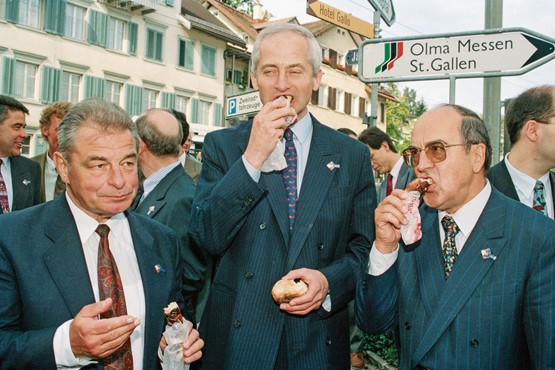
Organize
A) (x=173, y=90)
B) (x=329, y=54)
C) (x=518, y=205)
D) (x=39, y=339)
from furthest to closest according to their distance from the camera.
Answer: (x=329, y=54)
(x=173, y=90)
(x=518, y=205)
(x=39, y=339)

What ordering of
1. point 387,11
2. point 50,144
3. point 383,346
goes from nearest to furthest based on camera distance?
point 50,144
point 383,346
point 387,11

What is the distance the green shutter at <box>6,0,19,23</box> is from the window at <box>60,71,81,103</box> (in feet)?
10.0

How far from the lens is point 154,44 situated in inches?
1119

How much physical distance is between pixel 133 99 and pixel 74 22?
4.69 m

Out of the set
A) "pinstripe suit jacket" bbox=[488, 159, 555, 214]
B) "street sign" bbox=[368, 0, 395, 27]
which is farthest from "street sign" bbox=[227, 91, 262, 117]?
"pinstripe suit jacket" bbox=[488, 159, 555, 214]

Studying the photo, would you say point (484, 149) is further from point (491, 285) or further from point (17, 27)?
point (17, 27)

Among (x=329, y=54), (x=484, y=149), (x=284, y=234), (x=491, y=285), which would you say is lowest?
(x=491, y=285)

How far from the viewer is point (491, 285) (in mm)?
2264

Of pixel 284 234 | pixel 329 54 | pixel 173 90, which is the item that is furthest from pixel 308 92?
pixel 329 54

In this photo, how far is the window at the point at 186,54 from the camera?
29.8 meters

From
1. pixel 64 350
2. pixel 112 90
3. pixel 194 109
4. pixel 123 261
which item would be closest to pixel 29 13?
pixel 112 90

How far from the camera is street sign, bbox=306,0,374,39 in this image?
1055 cm

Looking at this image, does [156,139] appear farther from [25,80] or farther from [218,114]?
[218,114]

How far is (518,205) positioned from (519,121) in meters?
1.41
